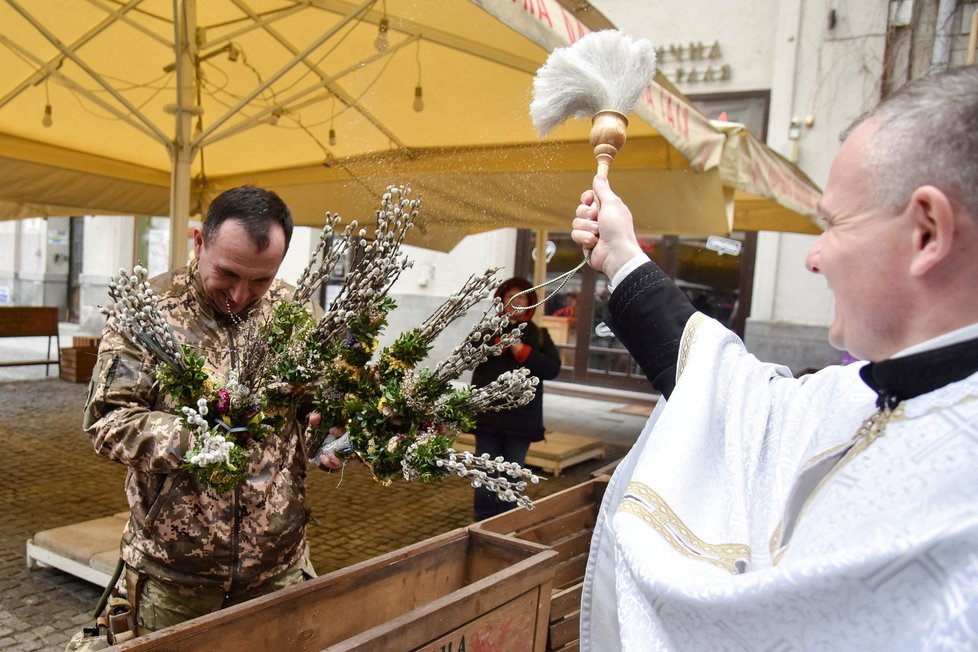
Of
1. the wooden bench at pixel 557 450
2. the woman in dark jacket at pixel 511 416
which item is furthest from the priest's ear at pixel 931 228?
the wooden bench at pixel 557 450

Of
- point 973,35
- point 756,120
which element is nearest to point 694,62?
point 756,120

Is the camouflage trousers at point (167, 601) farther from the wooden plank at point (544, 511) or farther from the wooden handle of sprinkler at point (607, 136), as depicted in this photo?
the wooden handle of sprinkler at point (607, 136)

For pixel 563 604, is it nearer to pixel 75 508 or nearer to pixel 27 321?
pixel 75 508

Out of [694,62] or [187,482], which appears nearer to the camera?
[187,482]

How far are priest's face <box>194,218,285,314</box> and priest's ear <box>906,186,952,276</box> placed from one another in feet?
4.85

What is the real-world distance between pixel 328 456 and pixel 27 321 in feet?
31.1

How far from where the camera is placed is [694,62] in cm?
998

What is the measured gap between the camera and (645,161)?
4344mm

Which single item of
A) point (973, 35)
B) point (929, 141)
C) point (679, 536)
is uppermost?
point (973, 35)

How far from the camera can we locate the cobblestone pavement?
3.45m

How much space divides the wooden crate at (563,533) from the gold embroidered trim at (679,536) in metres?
1.27

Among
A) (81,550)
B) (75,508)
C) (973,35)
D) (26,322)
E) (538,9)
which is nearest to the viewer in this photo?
(538,9)

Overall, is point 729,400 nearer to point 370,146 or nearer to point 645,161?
point 645,161

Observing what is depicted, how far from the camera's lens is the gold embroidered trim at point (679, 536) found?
93 centimetres
